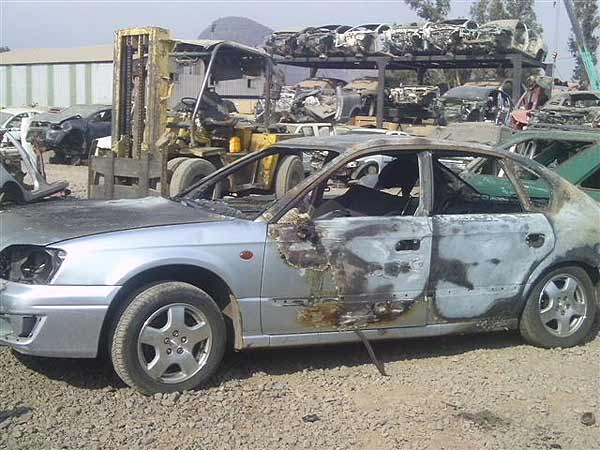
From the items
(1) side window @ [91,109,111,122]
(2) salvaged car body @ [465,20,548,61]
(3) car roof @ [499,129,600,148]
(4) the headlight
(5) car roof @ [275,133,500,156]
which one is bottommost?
(1) side window @ [91,109,111,122]

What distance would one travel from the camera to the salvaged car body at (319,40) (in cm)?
2594

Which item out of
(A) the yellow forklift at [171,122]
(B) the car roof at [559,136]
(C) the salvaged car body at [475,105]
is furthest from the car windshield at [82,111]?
(B) the car roof at [559,136]

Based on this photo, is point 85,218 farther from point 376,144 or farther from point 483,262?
point 483,262

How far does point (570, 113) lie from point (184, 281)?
13712mm

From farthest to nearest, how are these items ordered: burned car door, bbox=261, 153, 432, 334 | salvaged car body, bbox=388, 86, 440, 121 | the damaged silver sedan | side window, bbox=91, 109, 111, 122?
salvaged car body, bbox=388, 86, 440, 121 → side window, bbox=91, 109, 111, 122 → burned car door, bbox=261, 153, 432, 334 → the damaged silver sedan

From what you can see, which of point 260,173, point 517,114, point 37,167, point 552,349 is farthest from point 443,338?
point 517,114

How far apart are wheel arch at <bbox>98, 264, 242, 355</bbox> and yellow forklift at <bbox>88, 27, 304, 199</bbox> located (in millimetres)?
4654

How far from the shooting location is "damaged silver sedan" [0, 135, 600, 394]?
4.11 m

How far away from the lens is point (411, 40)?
2436 centimetres

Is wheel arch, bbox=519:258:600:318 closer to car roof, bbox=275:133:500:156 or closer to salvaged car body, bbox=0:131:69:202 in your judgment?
car roof, bbox=275:133:500:156

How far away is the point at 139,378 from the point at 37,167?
287 inches

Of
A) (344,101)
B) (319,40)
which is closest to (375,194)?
(344,101)

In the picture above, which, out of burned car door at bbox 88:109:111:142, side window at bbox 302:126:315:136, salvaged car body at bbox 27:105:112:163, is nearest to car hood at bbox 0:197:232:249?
side window at bbox 302:126:315:136

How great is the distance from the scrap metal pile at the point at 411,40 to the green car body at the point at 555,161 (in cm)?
1545
